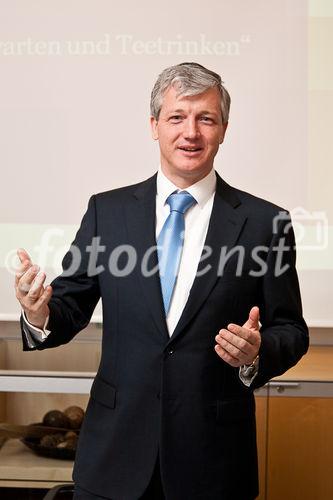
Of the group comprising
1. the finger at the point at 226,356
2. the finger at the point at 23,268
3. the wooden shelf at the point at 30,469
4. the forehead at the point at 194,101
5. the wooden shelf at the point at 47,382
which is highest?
the forehead at the point at 194,101

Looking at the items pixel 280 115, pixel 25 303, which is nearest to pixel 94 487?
pixel 25 303

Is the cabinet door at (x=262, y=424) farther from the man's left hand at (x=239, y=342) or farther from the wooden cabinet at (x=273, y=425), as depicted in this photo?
the man's left hand at (x=239, y=342)

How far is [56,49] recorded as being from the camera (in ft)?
11.2

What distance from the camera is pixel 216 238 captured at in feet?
6.01

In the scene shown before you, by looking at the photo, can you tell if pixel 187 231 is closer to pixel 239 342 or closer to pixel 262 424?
pixel 239 342

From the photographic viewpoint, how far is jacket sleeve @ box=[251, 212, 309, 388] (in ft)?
5.88

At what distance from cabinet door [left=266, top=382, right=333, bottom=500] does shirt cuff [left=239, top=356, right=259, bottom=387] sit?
1341mm

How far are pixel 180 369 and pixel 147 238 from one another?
0.28m

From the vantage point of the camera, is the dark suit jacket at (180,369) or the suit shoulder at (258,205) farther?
the suit shoulder at (258,205)

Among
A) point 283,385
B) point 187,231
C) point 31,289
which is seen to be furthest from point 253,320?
point 283,385

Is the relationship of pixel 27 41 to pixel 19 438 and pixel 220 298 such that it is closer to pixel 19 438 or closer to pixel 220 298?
pixel 19 438

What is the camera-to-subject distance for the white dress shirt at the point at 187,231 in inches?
70.8

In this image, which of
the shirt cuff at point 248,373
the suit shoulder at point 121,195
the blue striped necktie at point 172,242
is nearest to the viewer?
the shirt cuff at point 248,373

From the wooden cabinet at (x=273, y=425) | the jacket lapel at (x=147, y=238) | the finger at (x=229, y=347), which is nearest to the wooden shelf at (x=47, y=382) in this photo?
the wooden cabinet at (x=273, y=425)
